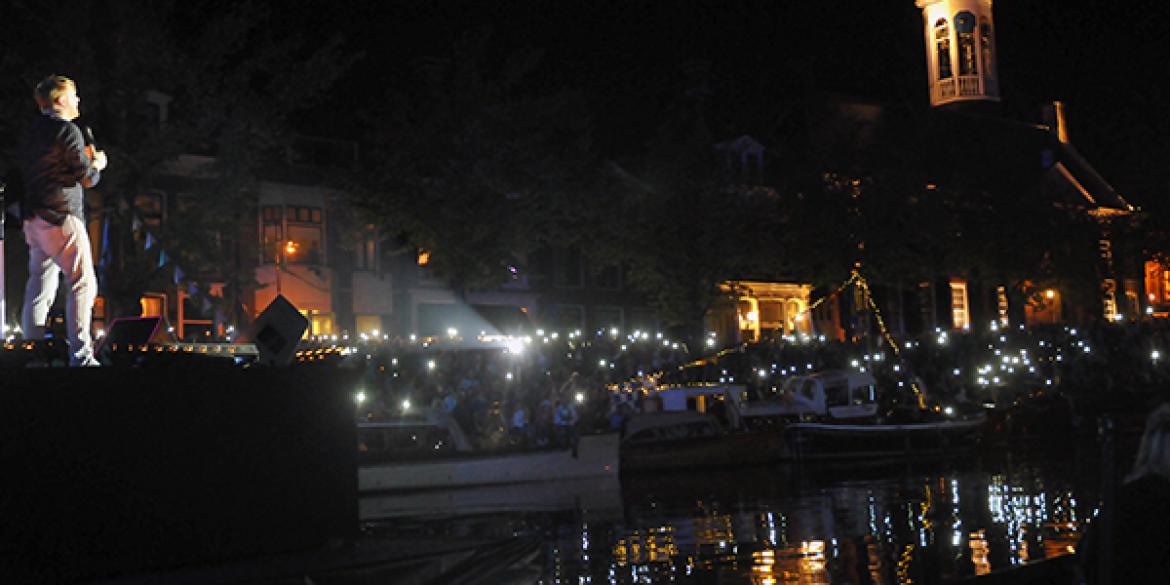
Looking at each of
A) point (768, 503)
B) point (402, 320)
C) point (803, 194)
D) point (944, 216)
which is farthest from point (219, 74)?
point (944, 216)

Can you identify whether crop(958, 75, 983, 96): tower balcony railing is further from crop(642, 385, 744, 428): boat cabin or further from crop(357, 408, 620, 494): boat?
crop(357, 408, 620, 494): boat

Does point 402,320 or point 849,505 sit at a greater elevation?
point 402,320

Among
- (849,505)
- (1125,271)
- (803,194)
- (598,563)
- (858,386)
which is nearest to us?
(598,563)

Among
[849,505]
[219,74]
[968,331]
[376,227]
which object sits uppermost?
[219,74]

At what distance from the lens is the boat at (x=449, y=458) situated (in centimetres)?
2711

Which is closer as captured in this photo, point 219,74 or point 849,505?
point 849,505

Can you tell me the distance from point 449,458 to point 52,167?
18.2m

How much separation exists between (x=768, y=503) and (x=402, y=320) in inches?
862

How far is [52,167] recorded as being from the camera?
9.80 metres

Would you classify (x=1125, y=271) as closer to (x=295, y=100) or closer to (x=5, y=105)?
(x=295, y=100)

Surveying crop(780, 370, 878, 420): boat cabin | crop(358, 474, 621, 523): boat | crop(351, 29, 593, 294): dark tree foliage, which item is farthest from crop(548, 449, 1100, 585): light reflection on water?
crop(351, 29, 593, 294): dark tree foliage

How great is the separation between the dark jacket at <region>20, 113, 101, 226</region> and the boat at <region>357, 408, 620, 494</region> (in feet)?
55.8

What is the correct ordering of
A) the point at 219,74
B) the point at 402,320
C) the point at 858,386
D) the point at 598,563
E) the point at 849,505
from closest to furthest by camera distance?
the point at 598,563 → the point at 849,505 → the point at 219,74 → the point at 858,386 → the point at 402,320

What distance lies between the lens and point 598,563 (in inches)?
603
